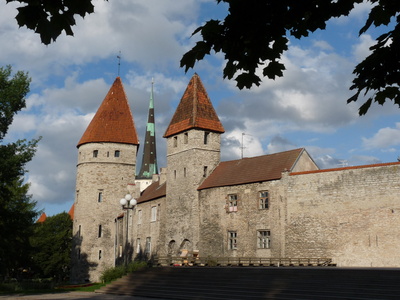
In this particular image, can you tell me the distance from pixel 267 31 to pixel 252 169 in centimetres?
3066

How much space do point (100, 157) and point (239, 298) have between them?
34853 mm

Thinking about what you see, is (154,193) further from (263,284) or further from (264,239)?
(263,284)

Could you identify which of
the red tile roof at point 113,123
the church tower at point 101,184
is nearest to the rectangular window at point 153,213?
the church tower at point 101,184

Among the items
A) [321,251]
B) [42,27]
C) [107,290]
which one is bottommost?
[107,290]

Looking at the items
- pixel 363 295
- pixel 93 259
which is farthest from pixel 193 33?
pixel 93 259

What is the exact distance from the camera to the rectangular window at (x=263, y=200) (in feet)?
106

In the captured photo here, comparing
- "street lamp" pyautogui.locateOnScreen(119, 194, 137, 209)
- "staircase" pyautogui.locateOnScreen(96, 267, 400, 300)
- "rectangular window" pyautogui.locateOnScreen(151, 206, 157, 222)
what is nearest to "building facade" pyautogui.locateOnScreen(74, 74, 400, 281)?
"rectangular window" pyautogui.locateOnScreen(151, 206, 157, 222)

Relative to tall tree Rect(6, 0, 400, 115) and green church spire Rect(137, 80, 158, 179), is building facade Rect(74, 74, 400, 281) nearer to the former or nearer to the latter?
tall tree Rect(6, 0, 400, 115)

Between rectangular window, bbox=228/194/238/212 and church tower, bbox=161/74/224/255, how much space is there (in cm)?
339

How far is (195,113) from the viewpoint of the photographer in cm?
3919

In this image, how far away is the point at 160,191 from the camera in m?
43.2

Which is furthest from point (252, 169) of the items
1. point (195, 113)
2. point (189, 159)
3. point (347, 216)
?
point (347, 216)

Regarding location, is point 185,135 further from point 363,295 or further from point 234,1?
point 234,1

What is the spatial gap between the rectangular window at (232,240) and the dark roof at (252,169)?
138 inches
